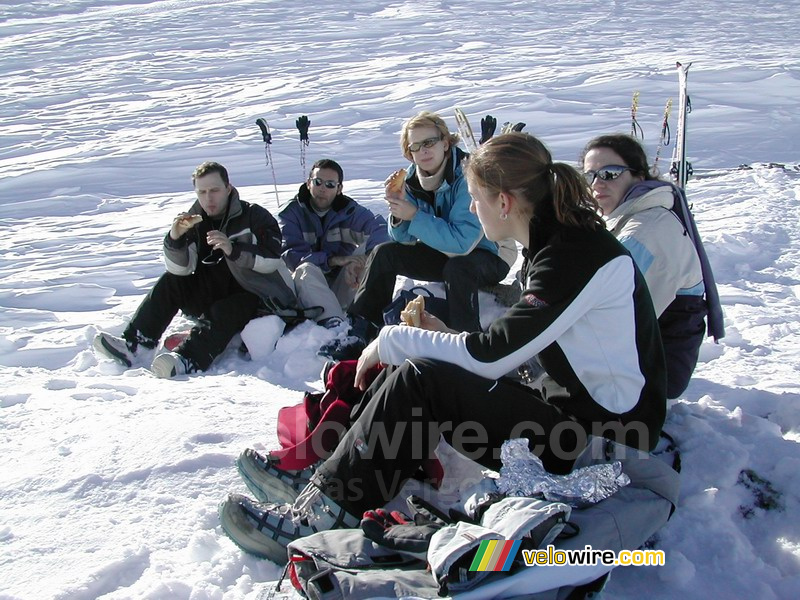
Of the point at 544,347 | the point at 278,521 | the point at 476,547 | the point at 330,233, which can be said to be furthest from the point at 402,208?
the point at 476,547

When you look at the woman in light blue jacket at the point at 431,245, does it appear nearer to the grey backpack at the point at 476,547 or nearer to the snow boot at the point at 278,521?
the snow boot at the point at 278,521

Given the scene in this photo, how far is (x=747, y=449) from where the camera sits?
8.98ft

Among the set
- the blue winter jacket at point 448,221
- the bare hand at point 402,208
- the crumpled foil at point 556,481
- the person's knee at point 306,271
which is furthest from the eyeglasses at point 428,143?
the crumpled foil at point 556,481

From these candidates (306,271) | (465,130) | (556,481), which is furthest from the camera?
(465,130)

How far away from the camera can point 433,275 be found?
4.54 m

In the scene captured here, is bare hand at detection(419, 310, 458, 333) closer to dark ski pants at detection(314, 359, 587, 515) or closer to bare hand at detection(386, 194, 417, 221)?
dark ski pants at detection(314, 359, 587, 515)

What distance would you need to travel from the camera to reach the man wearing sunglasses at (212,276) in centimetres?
468

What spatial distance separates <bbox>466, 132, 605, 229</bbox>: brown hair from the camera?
225 centimetres

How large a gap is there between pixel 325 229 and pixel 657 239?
2.93 meters

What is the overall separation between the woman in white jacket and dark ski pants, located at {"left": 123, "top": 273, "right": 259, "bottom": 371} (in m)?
2.47

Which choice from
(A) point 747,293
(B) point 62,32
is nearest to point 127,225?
(A) point 747,293

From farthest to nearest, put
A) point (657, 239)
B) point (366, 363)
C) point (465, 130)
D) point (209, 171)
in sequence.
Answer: point (465, 130) → point (209, 171) → point (657, 239) → point (366, 363)

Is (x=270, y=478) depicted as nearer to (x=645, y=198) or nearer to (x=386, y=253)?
(x=645, y=198)

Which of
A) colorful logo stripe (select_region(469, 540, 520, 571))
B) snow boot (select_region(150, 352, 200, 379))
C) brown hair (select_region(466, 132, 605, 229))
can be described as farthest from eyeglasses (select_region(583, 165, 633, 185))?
snow boot (select_region(150, 352, 200, 379))
